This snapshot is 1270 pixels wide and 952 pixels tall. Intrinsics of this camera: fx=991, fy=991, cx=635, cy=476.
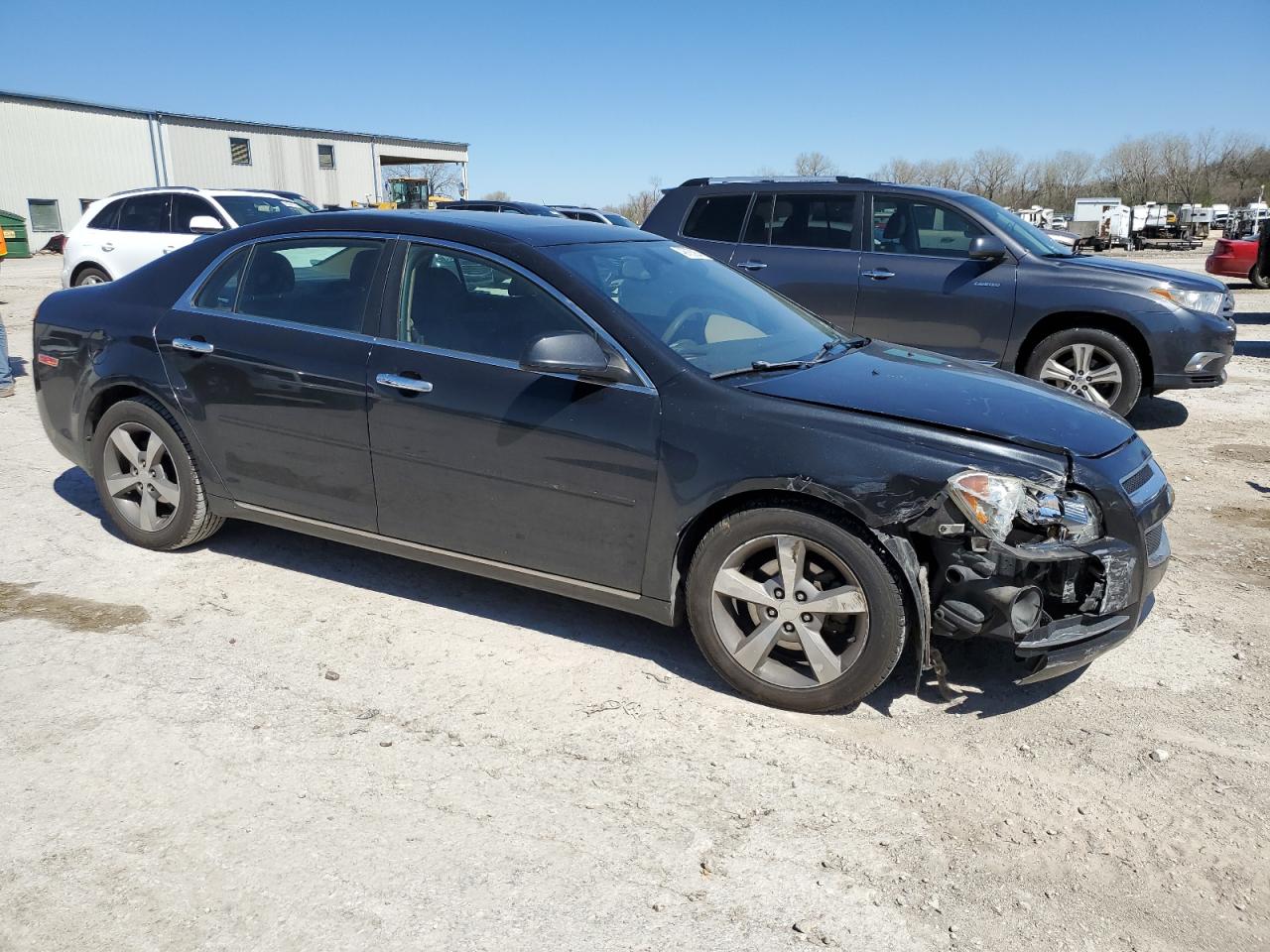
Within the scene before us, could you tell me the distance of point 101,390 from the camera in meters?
4.93

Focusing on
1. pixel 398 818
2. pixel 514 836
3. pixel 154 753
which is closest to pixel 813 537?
pixel 514 836

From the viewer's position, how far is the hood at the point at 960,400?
11.3 ft

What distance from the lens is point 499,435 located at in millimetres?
A: 3865

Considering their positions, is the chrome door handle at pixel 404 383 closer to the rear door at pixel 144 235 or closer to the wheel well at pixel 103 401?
the wheel well at pixel 103 401

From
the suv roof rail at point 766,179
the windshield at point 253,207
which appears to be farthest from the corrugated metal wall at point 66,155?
the suv roof rail at point 766,179

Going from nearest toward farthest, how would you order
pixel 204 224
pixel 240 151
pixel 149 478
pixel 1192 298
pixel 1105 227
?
pixel 149 478 → pixel 1192 298 → pixel 204 224 → pixel 1105 227 → pixel 240 151

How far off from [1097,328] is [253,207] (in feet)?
36.2

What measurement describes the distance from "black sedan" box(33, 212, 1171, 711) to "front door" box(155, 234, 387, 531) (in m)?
0.01

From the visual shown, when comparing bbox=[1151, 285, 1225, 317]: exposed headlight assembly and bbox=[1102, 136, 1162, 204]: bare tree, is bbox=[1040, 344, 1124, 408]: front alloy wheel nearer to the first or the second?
bbox=[1151, 285, 1225, 317]: exposed headlight assembly

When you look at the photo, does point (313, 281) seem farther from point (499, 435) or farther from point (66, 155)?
point (66, 155)

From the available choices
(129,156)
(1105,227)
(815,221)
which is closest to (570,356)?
(815,221)

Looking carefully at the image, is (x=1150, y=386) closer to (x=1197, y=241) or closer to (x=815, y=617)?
(x=815, y=617)

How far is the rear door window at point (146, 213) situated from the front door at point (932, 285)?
10.1 m

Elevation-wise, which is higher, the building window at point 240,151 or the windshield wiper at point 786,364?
the building window at point 240,151
